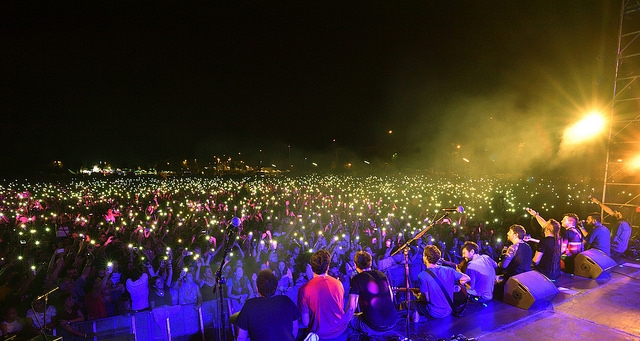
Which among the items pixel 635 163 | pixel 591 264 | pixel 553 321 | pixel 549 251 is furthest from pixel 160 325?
pixel 635 163

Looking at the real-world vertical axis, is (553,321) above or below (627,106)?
below

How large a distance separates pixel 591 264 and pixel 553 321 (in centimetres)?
235

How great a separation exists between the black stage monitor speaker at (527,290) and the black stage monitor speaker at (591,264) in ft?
5.52

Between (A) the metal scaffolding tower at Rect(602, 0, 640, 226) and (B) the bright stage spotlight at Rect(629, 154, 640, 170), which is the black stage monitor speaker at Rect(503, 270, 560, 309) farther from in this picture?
(B) the bright stage spotlight at Rect(629, 154, 640, 170)

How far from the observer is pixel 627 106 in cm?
842

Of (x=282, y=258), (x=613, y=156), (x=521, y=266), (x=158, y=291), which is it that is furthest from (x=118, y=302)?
(x=613, y=156)

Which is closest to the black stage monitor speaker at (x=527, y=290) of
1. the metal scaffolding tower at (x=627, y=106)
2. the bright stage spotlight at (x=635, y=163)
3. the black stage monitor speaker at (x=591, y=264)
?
the black stage monitor speaker at (x=591, y=264)

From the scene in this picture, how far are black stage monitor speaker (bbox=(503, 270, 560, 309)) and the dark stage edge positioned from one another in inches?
3.7

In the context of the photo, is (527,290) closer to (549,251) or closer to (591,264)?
Result: (549,251)

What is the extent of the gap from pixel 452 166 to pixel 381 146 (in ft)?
70.1

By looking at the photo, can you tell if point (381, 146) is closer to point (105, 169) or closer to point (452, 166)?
point (452, 166)

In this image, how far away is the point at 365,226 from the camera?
9.66 m

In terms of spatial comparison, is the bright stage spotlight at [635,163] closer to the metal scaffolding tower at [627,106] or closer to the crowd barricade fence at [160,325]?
the metal scaffolding tower at [627,106]

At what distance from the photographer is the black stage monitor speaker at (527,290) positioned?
450 centimetres
